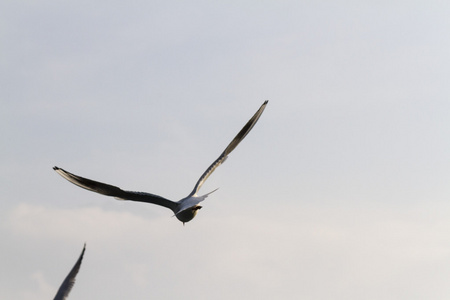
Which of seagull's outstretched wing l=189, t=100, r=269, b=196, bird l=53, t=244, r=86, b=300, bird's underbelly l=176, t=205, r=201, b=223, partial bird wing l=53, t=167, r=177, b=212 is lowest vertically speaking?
bird l=53, t=244, r=86, b=300

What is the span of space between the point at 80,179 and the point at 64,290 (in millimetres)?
7077

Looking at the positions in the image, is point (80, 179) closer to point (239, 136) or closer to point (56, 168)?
point (56, 168)

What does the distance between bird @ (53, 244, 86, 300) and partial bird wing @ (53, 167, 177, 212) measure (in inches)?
229

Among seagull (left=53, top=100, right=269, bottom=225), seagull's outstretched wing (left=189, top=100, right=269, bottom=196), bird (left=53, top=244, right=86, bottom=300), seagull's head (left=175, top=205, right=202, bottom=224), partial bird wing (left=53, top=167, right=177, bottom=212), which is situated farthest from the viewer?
seagull's outstretched wing (left=189, top=100, right=269, bottom=196)

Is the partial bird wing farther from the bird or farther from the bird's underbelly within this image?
the bird

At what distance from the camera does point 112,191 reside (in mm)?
44375

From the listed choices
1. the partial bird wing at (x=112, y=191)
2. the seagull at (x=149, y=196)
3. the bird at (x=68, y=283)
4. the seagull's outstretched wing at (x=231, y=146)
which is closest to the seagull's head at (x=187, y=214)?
the seagull at (x=149, y=196)

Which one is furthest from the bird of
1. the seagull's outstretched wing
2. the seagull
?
the seagull's outstretched wing

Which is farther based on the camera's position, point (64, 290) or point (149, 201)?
point (149, 201)

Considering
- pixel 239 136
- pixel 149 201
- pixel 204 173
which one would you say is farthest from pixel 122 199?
pixel 239 136

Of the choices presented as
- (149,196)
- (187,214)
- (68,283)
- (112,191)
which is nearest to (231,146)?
(187,214)

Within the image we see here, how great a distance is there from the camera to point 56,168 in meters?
42.8

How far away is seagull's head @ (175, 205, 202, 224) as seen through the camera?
148 ft

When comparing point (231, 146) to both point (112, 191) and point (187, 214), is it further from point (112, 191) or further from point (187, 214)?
point (112, 191)
